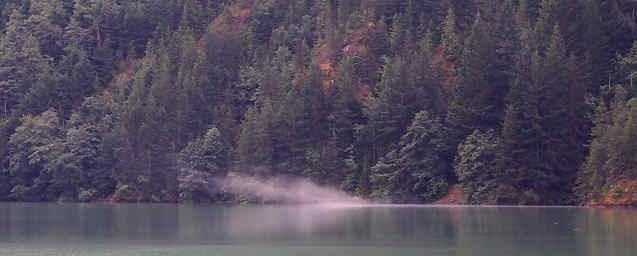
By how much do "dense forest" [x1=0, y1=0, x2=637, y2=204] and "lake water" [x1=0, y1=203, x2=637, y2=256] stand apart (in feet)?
70.4

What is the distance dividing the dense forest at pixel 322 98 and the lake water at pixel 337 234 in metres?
21.5

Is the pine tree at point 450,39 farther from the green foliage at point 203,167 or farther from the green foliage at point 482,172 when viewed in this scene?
the green foliage at point 203,167

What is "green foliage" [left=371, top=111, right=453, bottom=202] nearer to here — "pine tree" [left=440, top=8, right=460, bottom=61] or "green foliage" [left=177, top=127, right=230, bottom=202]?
"pine tree" [left=440, top=8, right=460, bottom=61]

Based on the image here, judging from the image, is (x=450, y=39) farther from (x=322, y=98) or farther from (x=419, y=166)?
(x=419, y=166)

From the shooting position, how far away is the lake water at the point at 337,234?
48094mm

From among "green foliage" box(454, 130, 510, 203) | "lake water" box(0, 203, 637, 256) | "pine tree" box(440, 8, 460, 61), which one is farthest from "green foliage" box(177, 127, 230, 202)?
"lake water" box(0, 203, 637, 256)

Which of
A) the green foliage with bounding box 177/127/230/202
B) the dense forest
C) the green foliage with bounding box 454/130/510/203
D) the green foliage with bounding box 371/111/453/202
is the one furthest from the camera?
the green foliage with bounding box 177/127/230/202

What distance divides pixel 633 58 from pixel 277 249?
226 feet

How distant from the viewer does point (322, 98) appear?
12219 cm

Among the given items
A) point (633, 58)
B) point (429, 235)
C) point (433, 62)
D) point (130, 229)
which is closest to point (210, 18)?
point (433, 62)

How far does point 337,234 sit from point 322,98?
65.0 meters

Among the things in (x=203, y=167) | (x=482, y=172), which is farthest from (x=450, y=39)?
(x=203, y=167)

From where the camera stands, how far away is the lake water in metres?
48.1

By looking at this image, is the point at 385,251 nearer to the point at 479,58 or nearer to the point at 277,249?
the point at 277,249
